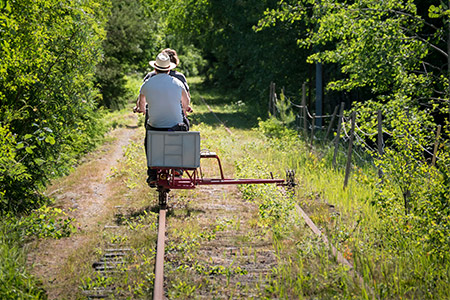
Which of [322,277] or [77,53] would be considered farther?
[77,53]

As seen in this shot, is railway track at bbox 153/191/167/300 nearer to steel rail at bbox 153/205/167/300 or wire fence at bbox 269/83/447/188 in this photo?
steel rail at bbox 153/205/167/300

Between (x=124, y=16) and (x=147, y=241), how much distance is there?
20277 mm

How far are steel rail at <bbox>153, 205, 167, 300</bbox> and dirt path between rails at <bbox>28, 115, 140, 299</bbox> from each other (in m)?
0.83

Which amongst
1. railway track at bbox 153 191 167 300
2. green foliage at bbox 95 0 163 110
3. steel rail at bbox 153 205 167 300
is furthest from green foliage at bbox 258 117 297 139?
steel rail at bbox 153 205 167 300

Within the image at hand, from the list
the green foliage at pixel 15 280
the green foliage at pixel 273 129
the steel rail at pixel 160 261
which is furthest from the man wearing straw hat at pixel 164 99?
the green foliage at pixel 273 129

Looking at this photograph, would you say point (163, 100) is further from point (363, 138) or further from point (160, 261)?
point (363, 138)

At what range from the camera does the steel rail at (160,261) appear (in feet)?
19.1

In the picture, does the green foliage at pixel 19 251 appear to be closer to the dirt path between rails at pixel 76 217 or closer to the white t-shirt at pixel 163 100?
the dirt path between rails at pixel 76 217

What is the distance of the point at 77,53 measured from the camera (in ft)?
34.2

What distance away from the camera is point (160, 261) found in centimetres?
661

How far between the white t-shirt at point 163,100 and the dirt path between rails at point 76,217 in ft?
5.71

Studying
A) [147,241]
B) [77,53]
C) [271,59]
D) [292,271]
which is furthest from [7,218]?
[271,59]

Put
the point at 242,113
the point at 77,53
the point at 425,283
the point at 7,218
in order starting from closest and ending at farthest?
the point at 425,283, the point at 7,218, the point at 77,53, the point at 242,113

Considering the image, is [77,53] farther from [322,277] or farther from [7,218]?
[322,277]
